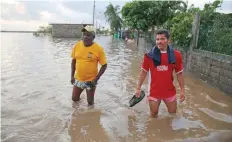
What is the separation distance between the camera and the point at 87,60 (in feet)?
18.2

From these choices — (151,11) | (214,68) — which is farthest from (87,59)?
(151,11)

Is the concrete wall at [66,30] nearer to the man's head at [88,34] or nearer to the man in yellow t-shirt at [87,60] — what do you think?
the man in yellow t-shirt at [87,60]

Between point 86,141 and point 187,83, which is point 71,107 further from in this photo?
point 187,83

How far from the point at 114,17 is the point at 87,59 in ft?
155

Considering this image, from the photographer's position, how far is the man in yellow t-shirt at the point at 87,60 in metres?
5.44

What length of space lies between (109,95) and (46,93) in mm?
1724

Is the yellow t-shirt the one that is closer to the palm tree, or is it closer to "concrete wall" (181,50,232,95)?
"concrete wall" (181,50,232,95)

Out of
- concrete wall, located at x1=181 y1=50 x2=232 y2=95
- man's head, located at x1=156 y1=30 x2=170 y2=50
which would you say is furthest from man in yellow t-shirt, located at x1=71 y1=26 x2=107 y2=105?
concrete wall, located at x1=181 y1=50 x2=232 y2=95

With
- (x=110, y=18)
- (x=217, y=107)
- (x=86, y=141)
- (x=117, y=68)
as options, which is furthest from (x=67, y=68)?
(x=110, y=18)

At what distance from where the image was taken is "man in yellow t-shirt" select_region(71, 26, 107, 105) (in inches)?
214

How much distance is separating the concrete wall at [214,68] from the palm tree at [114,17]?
138 feet

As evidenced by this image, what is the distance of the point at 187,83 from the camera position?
9.54 m

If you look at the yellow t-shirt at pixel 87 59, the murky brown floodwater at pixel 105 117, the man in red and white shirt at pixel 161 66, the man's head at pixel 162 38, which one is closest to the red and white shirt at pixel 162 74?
the man in red and white shirt at pixel 161 66

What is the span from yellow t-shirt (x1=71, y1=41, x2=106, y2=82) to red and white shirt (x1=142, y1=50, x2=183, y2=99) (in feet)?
3.76
